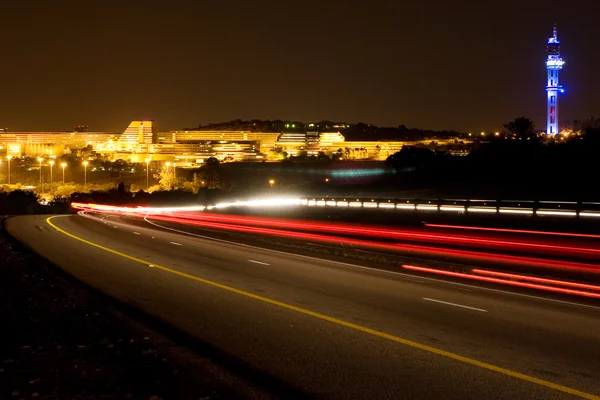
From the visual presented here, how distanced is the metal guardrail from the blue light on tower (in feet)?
430

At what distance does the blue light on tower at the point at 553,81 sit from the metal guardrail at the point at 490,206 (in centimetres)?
13100

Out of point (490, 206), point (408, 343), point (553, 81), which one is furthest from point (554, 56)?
point (408, 343)

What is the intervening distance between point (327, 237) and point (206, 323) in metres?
→ 18.7

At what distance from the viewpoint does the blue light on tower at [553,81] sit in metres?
170

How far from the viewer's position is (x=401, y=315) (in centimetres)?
1322

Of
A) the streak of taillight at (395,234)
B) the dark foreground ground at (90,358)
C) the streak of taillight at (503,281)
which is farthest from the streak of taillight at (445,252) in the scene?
the dark foreground ground at (90,358)

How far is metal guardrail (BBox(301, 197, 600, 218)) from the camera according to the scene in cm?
3384

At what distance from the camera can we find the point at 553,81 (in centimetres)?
17300

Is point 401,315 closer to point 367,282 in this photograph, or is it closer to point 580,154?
point 367,282

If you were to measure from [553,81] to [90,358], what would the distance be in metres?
177

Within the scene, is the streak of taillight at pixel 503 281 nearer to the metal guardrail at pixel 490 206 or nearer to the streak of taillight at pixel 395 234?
the streak of taillight at pixel 395 234

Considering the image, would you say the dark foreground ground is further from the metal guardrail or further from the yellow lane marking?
the metal guardrail

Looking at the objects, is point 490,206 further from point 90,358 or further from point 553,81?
point 553,81

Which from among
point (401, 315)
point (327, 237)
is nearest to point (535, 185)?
point (327, 237)
